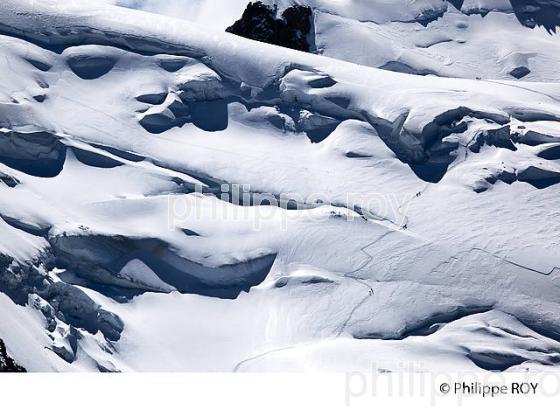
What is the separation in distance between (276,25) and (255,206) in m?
8.75

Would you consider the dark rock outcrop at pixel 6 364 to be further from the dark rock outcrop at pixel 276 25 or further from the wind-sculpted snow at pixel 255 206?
the dark rock outcrop at pixel 276 25

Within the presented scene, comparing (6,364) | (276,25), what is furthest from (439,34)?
(6,364)

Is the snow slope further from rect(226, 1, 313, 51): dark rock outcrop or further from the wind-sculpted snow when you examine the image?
the wind-sculpted snow

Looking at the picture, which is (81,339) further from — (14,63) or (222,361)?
(14,63)

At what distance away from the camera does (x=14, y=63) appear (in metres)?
22.9

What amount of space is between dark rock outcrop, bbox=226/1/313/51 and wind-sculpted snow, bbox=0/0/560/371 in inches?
137

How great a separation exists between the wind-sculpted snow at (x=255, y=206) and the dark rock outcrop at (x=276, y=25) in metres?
3.48

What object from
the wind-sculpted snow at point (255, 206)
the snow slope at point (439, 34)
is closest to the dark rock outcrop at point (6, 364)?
the wind-sculpted snow at point (255, 206)

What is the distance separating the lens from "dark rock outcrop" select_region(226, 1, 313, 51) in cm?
2725

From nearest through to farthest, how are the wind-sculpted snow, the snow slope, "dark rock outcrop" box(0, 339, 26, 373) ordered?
1. "dark rock outcrop" box(0, 339, 26, 373)
2. the wind-sculpted snow
3. the snow slope

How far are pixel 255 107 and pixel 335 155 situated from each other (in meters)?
2.21

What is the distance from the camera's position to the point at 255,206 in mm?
20547

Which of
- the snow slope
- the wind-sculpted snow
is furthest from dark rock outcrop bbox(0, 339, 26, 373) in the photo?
the snow slope

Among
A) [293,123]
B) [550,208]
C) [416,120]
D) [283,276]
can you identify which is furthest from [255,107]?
[550,208]
